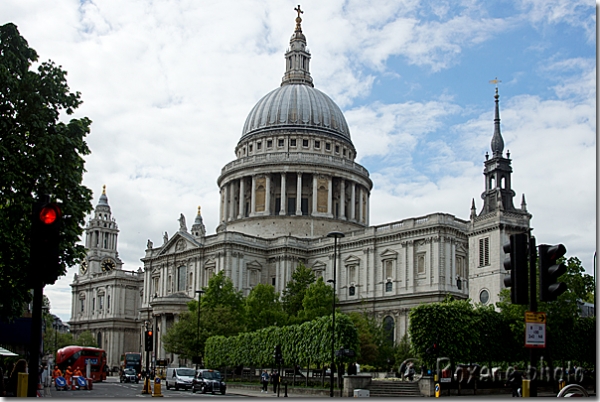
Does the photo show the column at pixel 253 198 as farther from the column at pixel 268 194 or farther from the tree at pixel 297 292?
the tree at pixel 297 292

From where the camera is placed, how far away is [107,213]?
167 metres

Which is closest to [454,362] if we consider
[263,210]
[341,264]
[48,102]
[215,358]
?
[215,358]

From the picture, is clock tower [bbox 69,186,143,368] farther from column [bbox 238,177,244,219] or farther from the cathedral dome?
the cathedral dome

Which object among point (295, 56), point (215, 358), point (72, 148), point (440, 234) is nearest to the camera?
point (72, 148)

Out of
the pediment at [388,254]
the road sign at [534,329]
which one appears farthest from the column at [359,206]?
the road sign at [534,329]

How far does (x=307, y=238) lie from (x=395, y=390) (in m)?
57.7

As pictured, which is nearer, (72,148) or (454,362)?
(72,148)

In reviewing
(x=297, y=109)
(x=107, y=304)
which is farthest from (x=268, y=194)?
(x=107, y=304)

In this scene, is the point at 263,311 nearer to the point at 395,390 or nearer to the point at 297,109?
the point at 395,390

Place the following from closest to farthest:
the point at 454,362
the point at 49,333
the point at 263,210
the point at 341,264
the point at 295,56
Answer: the point at 454,362
the point at 341,264
the point at 263,210
the point at 295,56
the point at 49,333

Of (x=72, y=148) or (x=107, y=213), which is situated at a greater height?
(x=107, y=213)

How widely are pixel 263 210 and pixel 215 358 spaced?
142 feet

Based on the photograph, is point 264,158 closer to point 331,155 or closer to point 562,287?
point 331,155

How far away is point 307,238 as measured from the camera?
108 m
